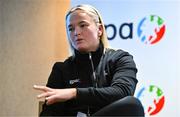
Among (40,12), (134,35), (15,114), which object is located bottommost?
(15,114)

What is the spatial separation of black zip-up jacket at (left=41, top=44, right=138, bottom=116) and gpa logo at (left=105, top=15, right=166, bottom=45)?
720 mm

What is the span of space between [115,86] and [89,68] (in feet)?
0.76

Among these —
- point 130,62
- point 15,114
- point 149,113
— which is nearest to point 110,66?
point 130,62

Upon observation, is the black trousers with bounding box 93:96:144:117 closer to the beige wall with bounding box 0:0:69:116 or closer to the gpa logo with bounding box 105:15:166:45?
the gpa logo with bounding box 105:15:166:45

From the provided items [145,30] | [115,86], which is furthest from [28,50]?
[115,86]

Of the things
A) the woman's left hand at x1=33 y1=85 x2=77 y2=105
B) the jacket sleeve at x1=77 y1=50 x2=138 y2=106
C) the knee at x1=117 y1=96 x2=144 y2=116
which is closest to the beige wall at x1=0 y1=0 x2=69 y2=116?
the jacket sleeve at x1=77 y1=50 x2=138 y2=106

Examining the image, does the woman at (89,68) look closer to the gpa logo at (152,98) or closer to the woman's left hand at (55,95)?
the woman's left hand at (55,95)

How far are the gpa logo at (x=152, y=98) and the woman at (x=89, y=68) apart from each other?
0.71 m

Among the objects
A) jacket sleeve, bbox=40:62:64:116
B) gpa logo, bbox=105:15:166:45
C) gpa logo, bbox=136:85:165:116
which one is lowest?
gpa logo, bbox=136:85:165:116

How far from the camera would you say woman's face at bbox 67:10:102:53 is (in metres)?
1.29

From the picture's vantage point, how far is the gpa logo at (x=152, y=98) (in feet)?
6.39

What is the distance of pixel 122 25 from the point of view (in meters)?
2.07

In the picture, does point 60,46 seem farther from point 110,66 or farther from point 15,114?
point 110,66

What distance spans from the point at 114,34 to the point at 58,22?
0.41 metres
